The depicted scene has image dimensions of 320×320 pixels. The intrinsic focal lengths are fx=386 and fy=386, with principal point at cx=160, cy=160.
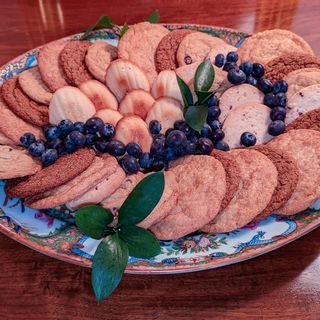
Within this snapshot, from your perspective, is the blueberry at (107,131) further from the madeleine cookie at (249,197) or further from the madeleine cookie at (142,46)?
the madeleine cookie at (249,197)

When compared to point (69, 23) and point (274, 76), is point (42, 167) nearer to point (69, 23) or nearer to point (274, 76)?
point (274, 76)

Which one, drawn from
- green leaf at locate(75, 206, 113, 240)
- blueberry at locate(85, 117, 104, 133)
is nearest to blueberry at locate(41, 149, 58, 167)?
blueberry at locate(85, 117, 104, 133)

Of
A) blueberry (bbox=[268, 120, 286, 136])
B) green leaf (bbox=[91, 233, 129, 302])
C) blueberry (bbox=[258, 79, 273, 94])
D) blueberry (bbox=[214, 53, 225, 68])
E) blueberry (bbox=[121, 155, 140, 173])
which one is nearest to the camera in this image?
green leaf (bbox=[91, 233, 129, 302])

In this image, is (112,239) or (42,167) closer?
(112,239)

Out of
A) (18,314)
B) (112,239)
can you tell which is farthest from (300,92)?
(18,314)

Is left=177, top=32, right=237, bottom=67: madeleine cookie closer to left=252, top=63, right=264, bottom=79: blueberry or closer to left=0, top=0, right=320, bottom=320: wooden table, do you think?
left=252, top=63, right=264, bottom=79: blueberry
